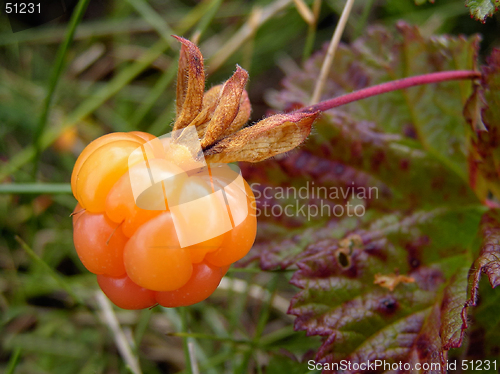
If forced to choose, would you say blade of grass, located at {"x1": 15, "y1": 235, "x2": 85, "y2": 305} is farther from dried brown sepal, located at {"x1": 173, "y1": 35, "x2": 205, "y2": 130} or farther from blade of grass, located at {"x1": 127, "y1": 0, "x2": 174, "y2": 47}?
blade of grass, located at {"x1": 127, "y1": 0, "x2": 174, "y2": 47}

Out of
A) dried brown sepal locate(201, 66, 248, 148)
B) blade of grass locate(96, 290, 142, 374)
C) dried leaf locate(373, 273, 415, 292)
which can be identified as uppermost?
dried brown sepal locate(201, 66, 248, 148)

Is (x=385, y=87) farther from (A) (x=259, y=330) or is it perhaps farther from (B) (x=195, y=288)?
(A) (x=259, y=330)

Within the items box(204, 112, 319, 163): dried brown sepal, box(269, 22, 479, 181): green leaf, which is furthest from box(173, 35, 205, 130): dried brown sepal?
box(269, 22, 479, 181): green leaf

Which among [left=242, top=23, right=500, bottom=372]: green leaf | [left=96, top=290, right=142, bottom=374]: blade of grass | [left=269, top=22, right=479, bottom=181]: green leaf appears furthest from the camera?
[left=96, top=290, right=142, bottom=374]: blade of grass

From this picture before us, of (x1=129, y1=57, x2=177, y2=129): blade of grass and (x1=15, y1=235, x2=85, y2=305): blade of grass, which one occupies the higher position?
(x1=129, y1=57, x2=177, y2=129): blade of grass

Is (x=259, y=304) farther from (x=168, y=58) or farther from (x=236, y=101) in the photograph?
(x=168, y=58)
